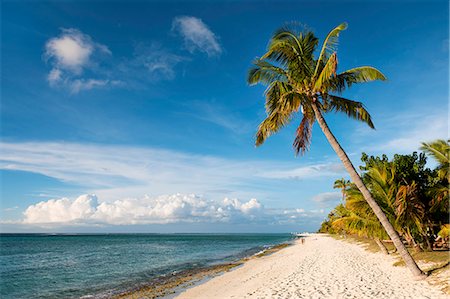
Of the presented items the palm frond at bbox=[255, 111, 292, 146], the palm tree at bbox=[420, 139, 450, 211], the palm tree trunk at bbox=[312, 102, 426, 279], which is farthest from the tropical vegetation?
the palm frond at bbox=[255, 111, 292, 146]

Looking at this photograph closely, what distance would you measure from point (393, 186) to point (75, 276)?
25.7 metres

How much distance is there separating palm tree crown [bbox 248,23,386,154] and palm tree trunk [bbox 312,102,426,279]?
763 millimetres

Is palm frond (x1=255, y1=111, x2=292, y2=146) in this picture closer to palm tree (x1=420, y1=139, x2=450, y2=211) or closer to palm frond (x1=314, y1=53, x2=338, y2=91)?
palm frond (x1=314, y1=53, x2=338, y2=91)

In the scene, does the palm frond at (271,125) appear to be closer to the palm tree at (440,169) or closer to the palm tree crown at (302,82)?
the palm tree crown at (302,82)

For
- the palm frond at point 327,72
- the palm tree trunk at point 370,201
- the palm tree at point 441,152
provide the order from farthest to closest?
1. the palm tree at point 441,152
2. the palm tree trunk at point 370,201
3. the palm frond at point 327,72

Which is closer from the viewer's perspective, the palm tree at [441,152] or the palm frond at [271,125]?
the palm frond at [271,125]

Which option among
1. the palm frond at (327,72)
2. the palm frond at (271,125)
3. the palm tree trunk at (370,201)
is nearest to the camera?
the palm frond at (327,72)

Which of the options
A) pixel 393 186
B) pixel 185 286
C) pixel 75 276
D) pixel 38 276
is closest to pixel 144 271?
pixel 75 276

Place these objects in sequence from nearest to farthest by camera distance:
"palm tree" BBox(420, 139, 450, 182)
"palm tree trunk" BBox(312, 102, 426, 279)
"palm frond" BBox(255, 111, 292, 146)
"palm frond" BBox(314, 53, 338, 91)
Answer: "palm frond" BBox(314, 53, 338, 91), "palm tree trunk" BBox(312, 102, 426, 279), "palm frond" BBox(255, 111, 292, 146), "palm tree" BBox(420, 139, 450, 182)

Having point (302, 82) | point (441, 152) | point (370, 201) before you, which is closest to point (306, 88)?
point (302, 82)

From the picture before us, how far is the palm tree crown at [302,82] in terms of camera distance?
1179 centimetres

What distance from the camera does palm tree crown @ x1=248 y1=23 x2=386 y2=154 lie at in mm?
11789

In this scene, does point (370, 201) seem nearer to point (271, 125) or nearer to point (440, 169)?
point (271, 125)

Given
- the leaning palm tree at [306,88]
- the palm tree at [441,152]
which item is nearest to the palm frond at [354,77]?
the leaning palm tree at [306,88]
